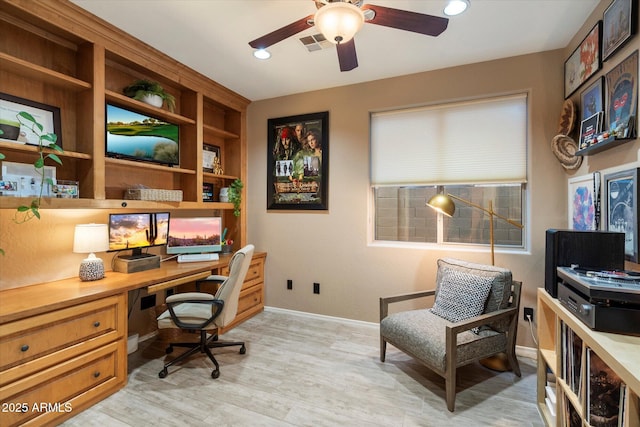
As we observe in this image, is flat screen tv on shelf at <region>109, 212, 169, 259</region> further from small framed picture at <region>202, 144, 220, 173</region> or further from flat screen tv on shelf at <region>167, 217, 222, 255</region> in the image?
small framed picture at <region>202, 144, 220, 173</region>

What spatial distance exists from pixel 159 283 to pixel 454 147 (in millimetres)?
2894

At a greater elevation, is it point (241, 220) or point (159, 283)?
point (241, 220)

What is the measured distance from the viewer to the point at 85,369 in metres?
1.85

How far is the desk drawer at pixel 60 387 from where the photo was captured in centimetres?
155

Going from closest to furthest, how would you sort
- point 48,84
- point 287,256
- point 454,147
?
point 48,84 → point 454,147 → point 287,256

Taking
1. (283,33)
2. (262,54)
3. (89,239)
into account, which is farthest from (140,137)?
(283,33)

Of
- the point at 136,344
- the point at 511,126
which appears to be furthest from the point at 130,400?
the point at 511,126

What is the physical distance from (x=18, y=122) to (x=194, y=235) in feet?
5.14

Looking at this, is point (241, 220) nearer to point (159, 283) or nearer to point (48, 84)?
point (159, 283)

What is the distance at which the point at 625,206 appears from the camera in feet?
5.08

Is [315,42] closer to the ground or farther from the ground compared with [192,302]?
farther from the ground

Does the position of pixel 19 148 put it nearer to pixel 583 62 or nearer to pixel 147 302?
pixel 147 302

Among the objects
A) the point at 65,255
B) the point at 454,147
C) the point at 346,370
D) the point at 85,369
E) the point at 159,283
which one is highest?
the point at 454,147

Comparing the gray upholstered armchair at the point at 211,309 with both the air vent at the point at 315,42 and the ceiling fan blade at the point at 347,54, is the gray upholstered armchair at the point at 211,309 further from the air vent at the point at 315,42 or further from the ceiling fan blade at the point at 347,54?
the air vent at the point at 315,42
